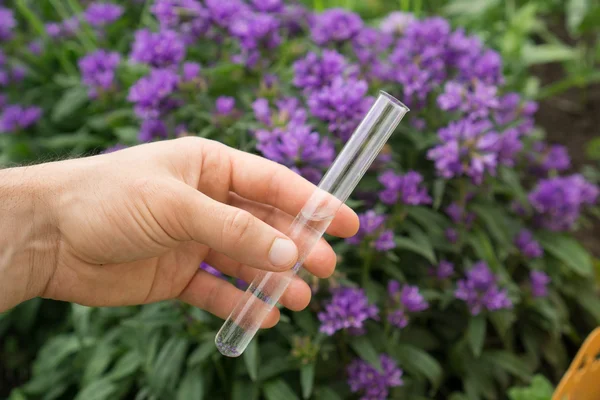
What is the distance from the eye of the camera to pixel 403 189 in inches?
82.8

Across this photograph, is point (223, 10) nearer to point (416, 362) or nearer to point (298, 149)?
point (298, 149)

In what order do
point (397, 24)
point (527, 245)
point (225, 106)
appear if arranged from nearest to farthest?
point (225, 106)
point (527, 245)
point (397, 24)

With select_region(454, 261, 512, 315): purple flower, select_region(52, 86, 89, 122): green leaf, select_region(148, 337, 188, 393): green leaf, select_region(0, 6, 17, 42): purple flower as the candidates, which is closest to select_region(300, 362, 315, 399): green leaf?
select_region(148, 337, 188, 393): green leaf

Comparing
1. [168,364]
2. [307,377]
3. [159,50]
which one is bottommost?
[168,364]

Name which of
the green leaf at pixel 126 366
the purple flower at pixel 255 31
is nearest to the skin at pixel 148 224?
the green leaf at pixel 126 366

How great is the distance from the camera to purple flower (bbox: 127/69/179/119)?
223 cm

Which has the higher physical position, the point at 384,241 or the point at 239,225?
the point at 239,225

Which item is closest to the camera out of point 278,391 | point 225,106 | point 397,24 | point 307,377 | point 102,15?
point 307,377

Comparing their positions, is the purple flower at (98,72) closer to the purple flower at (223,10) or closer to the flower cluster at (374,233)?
the purple flower at (223,10)

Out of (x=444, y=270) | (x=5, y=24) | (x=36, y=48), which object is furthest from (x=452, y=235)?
(x=5, y=24)

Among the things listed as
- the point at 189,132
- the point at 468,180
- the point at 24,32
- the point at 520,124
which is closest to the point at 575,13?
the point at 520,124

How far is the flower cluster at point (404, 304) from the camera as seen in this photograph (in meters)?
Answer: 1.99

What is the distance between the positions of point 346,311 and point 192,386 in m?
0.52

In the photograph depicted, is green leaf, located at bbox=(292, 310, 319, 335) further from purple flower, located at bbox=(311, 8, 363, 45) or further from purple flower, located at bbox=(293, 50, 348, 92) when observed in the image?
purple flower, located at bbox=(311, 8, 363, 45)
